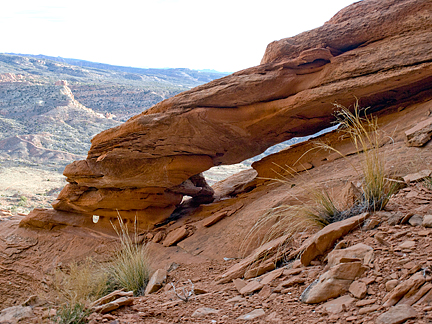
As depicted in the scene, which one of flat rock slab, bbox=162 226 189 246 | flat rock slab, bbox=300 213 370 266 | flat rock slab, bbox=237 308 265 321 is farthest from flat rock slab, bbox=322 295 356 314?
flat rock slab, bbox=162 226 189 246

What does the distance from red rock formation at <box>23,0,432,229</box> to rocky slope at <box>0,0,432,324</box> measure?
3 cm

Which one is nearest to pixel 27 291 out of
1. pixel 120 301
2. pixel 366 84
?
pixel 120 301

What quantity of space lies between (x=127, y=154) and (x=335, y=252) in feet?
22.3

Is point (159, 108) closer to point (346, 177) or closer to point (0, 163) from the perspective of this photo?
point (346, 177)

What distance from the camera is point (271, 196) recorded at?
7.11 m

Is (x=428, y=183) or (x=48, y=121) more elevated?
(x=428, y=183)

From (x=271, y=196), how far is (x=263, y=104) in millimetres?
2014

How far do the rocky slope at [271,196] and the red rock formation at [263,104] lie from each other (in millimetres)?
28

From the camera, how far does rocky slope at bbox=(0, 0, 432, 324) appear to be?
2.61 meters

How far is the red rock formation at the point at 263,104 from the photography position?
19.8ft

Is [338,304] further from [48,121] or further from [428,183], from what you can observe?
[48,121]

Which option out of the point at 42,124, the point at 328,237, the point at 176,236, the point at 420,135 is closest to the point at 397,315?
the point at 328,237

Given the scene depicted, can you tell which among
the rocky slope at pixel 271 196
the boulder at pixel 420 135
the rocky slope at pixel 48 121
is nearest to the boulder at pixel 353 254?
the rocky slope at pixel 271 196

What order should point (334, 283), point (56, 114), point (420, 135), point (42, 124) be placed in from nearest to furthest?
point (334, 283) → point (420, 135) → point (42, 124) → point (56, 114)
